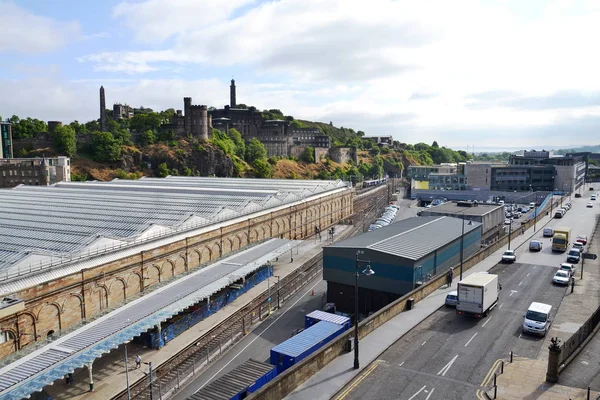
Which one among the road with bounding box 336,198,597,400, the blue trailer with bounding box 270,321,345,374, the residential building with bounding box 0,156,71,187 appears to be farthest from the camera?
the residential building with bounding box 0,156,71,187

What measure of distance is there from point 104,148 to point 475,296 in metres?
116

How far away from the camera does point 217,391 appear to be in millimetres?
20516

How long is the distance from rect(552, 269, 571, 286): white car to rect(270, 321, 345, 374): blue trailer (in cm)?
2276

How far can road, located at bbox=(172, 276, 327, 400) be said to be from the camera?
28.7 metres

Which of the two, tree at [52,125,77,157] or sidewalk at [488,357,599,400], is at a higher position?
tree at [52,125,77,157]

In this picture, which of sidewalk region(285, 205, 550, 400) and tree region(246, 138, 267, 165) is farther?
tree region(246, 138, 267, 165)

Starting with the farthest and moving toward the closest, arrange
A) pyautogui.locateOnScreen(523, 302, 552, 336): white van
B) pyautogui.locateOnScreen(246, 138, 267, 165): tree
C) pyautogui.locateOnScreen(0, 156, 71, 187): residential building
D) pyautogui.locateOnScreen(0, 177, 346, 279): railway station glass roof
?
pyautogui.locateOnScreen(246, 138, 267, 165): tree
pyautogui.locateOnScreen(0, 156, 71, 187): residential building
pyautogui.locateOnScreen(0, 177, 346, 279): railway station glass roof
pyautogui.locateOnScreen(523, 302, 552, 336): white van

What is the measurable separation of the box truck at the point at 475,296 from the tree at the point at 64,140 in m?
119

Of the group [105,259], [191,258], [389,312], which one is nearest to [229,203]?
[191,258]

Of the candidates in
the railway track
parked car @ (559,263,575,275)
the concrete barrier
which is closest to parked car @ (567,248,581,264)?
parked car @ (559,263,575,275)

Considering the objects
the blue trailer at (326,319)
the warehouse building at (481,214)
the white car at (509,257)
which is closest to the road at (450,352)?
the blue trailer at (326,319)

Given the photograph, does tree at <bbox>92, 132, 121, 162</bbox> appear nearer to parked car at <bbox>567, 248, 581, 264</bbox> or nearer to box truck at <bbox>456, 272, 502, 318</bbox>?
parked car at <bbox>567, 248, 581, 264</bbox>

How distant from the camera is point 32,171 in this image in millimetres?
98312

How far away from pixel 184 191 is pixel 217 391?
5150 centimetres
